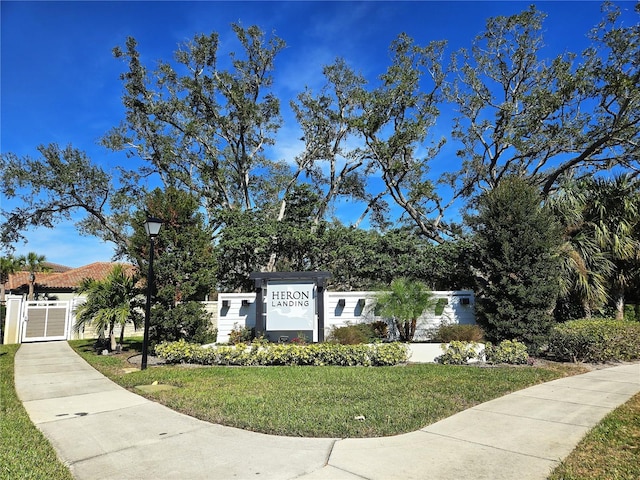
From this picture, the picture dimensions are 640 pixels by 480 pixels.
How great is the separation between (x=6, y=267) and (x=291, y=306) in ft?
81.5

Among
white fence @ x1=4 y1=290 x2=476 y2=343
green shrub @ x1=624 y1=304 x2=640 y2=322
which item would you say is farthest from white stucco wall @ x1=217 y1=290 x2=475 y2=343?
green shrub @ x1=624 y1=304 x2=640 y2=322

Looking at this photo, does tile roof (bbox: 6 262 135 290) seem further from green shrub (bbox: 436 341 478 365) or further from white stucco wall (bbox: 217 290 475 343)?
green shrub (bbox: 436 341 478 365)

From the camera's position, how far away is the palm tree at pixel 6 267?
2672 cm

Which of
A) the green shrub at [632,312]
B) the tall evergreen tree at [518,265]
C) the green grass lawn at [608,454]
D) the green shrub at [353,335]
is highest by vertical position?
the tall evergreen tree at [518,265]

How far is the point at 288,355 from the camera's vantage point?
9500mm

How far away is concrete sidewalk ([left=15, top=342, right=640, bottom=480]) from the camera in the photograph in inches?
144

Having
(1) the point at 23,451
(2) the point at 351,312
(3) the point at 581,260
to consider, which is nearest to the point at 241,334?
(2) the point at 351,312

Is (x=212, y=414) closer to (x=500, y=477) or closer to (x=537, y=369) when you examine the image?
(x=500, y=477)

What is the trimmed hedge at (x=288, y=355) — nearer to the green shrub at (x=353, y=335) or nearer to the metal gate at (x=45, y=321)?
the green shrub at (x=353, y=335)

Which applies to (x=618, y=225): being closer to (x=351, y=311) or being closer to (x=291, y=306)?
(x=351, y=311)

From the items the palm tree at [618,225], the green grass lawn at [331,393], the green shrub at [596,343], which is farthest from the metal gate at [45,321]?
the palm tree at [618,225]

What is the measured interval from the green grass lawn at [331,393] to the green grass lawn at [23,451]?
1691 millimetres

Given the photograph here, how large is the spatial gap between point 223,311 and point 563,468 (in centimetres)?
1106

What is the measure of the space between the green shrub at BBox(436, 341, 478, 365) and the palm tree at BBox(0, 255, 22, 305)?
28874mm
